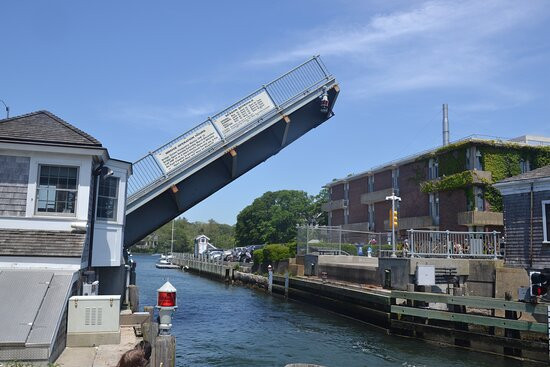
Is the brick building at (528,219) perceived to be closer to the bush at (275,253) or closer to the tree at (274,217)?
the bush at (275,253)

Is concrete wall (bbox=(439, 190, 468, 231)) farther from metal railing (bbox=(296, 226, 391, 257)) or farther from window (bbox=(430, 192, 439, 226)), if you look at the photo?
metal railing (bbox=(296, 226, 391, 257))

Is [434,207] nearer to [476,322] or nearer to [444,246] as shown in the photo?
[444,246]

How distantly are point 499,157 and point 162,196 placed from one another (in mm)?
24965

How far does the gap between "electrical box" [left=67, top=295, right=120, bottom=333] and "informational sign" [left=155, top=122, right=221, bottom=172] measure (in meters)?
6.86

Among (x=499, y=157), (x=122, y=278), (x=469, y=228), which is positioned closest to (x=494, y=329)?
(x=122, y=278)

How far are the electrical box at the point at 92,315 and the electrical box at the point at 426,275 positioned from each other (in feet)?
39.7

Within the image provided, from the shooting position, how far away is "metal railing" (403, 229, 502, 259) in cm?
1997

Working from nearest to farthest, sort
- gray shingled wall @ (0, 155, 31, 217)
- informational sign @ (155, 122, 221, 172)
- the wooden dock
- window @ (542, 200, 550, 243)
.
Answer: gray shingled wall @ (0, 155, 31, 217) < the wooden dock < informational sign @ (155, 122, 221, 172) < window @ (542, 200, 550, 243)

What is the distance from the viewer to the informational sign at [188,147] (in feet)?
52.2

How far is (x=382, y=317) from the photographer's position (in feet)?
60.4

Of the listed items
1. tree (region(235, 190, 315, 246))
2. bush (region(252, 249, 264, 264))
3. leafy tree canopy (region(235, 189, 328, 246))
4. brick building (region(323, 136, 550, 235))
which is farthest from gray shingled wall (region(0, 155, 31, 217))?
tree (region(235, 190, 315, 246))

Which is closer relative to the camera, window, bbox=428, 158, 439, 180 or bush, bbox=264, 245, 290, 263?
bush, bbox=264, 245, 290, 263

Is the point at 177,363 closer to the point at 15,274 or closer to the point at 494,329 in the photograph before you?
the point at 15,274

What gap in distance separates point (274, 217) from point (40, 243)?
→ 220 feet
